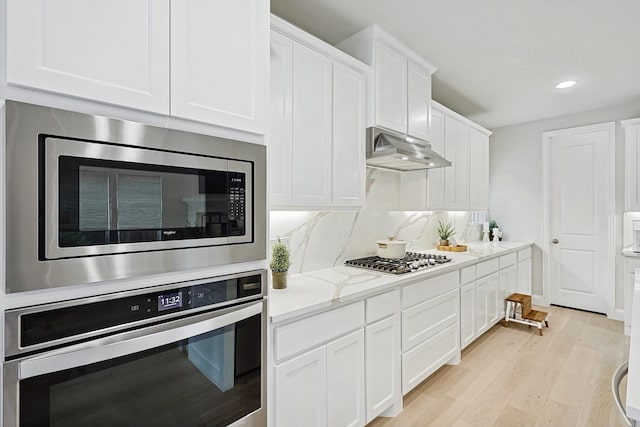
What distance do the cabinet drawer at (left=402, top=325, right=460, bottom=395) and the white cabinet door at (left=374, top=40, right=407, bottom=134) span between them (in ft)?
5.34

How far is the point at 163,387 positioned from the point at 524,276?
4498mm

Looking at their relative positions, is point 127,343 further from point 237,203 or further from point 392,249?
point 392,249

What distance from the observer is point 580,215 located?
13.8 feet

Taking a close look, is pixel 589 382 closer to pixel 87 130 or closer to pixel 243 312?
pixel 243 312

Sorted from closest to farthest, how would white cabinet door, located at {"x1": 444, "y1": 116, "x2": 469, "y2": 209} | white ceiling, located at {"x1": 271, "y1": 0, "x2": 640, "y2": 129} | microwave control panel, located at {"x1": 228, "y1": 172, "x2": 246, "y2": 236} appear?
microwave control panel, located at {"x1": 228, "y1": 172, "x2": 246, "y2": 236}
white ceiling, located at {"x1": 271, "y1": 0, "x2": 640, "y2": 129}
white cabinet door, located at {"x1": 444, "y1": 116, "x2": 469, "y2": 209}

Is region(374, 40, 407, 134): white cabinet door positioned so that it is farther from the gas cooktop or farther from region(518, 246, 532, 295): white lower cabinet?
region(518, 246, 532, 295): white lower cabinet

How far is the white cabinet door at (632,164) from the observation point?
359 cm

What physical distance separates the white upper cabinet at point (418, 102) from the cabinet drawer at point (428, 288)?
1.18 metres

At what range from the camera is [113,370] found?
3.01 ft

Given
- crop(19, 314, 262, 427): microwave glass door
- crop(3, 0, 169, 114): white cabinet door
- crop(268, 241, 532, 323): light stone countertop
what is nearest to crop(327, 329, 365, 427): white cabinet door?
crop(268, 241, 532, 323): light stone countertop

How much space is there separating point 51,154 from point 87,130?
0.34 feet

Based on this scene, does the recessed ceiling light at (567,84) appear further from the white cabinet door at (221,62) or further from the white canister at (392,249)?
the white cabinet door at (221,62)

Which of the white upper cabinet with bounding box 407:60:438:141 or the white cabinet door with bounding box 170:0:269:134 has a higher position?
the white upper cabinet with bounding box 407:60:438:141

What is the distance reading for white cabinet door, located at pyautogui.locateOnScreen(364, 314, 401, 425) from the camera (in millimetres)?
1873
